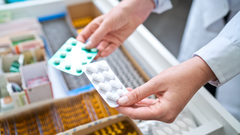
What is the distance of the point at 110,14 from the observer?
95cm

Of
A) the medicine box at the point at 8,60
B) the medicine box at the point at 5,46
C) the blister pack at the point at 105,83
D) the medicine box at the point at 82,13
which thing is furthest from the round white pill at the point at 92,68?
the medicine box at the point at 82,13

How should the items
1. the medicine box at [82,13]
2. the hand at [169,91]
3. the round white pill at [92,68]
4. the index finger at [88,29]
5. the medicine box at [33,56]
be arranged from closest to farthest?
1. the hand at [169,91]
2. the round white pill at [92,68]
3. the index finger at [88,29]
4. the medicine box at [33,56]
5. the medicine box at [82,13]

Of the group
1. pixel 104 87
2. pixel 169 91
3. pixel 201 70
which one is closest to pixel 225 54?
pixel 201 70

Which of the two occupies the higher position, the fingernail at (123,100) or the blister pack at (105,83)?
the fingernail at (123,100)

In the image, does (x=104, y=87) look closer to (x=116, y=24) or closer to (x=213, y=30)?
(x=116, y=24)

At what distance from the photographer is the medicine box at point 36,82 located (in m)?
0.91

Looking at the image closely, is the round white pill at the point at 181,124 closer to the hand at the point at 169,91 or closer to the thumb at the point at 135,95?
the hand at the point at 169,91

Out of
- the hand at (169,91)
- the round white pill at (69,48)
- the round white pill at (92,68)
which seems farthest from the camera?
the round white pill at (69,48)

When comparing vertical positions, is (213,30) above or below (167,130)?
above

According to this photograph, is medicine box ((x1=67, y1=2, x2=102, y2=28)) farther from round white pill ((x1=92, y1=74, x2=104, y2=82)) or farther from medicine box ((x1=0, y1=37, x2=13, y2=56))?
round white pill ((x1=92, y1=74, x2=104, y2=82))

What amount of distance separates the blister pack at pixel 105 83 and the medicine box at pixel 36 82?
313mm

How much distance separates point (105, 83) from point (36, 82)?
49cm

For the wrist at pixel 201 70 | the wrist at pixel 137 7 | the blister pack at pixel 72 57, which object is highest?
the wrist at pixel 201 70

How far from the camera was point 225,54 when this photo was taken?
0.66 meters
